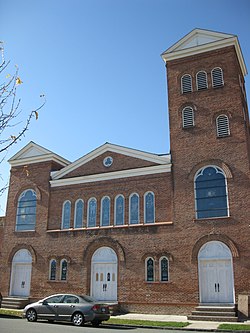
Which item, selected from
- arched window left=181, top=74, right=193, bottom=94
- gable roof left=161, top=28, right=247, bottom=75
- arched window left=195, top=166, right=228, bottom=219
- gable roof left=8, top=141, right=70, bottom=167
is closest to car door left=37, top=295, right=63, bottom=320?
arched window left=195, top=166, right=228, bottom=219

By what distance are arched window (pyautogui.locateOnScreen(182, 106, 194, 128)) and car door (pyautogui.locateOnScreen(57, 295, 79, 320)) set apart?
12455mm

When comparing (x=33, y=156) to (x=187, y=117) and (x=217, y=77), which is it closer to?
(x=187, y=117)

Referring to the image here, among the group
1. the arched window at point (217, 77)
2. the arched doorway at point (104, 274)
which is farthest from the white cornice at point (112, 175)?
the arched window at point (217, 77)

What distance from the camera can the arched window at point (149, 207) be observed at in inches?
892

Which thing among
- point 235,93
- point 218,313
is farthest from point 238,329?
point 235,93

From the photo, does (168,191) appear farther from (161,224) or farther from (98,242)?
(98,242)

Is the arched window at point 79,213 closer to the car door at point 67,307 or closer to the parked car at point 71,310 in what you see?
the parked car at point 71,310

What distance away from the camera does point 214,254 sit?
20.3 metres

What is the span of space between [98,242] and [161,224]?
448cm

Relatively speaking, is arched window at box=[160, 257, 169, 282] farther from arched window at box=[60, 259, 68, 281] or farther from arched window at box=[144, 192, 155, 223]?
arched window at box=[60, 259, 68, 281]

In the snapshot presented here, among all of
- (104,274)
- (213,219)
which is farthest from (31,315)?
(213,219)

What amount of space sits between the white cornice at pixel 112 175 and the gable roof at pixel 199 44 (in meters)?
7.98

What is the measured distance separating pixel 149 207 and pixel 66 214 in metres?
6.33

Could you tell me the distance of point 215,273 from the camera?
20.1 m
